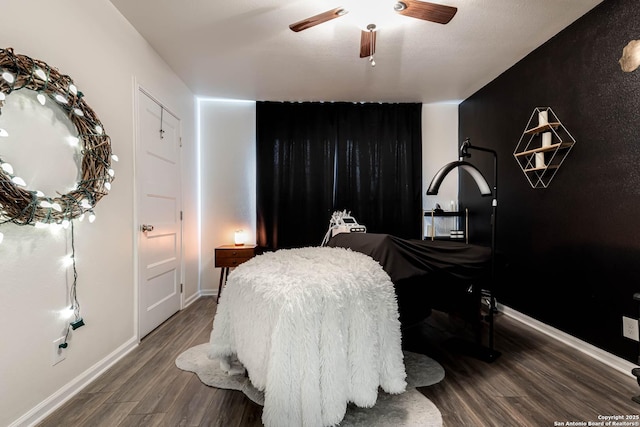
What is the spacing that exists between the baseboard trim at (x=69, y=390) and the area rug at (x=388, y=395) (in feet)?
1.41

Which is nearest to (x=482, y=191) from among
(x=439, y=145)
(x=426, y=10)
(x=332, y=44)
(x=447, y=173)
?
(x=447, y=173)

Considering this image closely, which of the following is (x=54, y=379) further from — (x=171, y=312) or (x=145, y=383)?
(x=171, y=312)

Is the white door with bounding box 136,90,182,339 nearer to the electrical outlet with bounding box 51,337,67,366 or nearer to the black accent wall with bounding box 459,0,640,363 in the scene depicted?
the electrical outlet with bounding box 51,337,67,366

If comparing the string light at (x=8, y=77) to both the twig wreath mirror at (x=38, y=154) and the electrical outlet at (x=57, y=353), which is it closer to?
the twig wreath mirror at (x=38, y=154)

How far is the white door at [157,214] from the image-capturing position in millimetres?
2455

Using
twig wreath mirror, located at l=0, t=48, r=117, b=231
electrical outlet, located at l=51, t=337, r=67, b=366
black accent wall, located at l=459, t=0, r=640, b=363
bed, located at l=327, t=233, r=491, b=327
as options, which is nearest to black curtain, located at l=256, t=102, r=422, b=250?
black accent wall, located at l=459, t=0, r=640, b=363

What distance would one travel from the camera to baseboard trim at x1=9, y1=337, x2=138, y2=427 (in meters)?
1.42

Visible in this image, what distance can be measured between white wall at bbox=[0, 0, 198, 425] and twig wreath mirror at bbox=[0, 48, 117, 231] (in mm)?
124

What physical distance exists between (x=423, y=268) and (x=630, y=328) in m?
1.39

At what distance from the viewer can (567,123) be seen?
2.36 m

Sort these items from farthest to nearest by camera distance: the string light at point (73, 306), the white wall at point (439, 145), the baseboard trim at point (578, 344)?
the white wall at point (439, 145) → the baseboard trim at point (578, 344) → the string light at point (73, 306)

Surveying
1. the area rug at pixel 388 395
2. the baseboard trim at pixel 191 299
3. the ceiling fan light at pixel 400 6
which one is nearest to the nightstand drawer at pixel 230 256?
the baseboard trim at pixel 191 299

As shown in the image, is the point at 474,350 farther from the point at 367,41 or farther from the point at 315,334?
the point at 367,41

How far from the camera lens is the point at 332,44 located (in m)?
2.54
